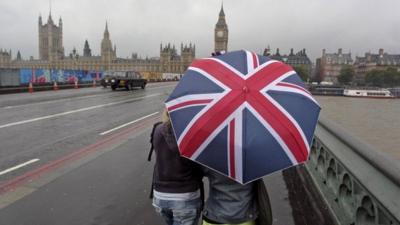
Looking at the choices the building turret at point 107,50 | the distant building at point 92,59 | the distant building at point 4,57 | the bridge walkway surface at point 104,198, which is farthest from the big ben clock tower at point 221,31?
the bridge walkway surface at point 104,198

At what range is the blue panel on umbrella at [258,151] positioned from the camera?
221cm

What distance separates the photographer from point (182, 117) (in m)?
2.37

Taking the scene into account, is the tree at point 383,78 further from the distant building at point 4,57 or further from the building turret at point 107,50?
the distant building at point 4,57

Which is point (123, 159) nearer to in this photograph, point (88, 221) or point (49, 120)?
point (88, 221)

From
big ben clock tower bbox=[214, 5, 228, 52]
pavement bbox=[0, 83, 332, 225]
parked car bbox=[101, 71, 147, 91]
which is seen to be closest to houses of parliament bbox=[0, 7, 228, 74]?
big ben clock tower bbox=[214, 5, 228, 52]

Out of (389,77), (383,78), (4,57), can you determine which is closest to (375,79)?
(383,78)

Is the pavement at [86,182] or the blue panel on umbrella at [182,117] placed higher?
the blue panel on umbrella at [182,117]

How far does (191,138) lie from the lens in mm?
2312

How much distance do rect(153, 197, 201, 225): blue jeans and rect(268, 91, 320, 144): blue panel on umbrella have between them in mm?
959

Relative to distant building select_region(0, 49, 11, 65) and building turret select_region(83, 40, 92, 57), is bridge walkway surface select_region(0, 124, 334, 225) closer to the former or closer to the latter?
building turret select_region(83, 40, 92, 57)

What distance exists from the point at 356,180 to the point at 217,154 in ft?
5.60

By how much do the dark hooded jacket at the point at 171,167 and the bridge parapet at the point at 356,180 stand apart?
122 centimetres

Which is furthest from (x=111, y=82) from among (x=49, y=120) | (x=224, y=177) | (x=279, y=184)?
(x=224, y=177)

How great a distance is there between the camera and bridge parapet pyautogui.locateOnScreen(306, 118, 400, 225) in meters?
2.70
